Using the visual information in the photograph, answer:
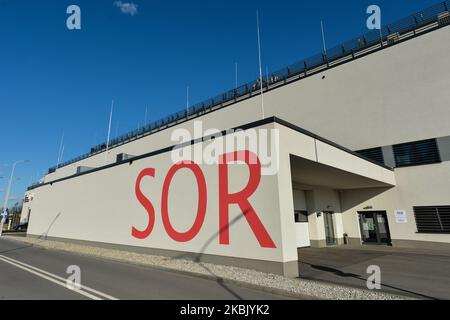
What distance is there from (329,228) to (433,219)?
20.7 feet

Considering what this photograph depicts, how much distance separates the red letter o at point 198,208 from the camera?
1220 cm

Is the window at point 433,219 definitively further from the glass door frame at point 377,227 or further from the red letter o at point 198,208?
the red letter o at point 198,208

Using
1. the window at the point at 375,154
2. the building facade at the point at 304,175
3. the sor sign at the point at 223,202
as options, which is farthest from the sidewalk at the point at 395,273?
the window at the point at 375,154

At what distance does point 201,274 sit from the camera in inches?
354

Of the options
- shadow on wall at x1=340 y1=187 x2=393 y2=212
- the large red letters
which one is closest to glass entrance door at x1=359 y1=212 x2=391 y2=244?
shadow on wall at x1=340 y1=187 x2=393 y2=212

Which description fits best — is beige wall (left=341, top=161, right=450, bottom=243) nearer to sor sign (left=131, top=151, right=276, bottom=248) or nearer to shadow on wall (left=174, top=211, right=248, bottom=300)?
sor sign (left=131, top=151, right=276, bottom=248)

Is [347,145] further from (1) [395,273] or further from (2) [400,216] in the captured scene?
(1) [395,273]

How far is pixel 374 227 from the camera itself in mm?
19297

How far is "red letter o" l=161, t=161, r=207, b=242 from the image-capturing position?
40.0 ft

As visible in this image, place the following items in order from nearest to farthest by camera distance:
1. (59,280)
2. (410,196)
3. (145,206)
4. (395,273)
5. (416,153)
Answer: (59,280), (395,273), (145,206), (416,153), (410,196)

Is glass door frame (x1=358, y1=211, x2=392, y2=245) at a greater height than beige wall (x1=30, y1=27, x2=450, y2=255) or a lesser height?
lesser

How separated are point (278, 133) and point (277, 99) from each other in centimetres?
1458

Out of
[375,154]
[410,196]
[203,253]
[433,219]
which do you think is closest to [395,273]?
[203,253]

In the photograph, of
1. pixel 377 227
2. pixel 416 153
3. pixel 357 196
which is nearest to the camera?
pixel 416 153
